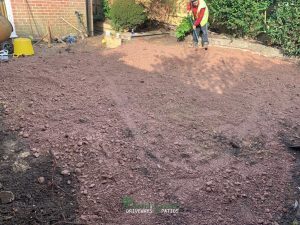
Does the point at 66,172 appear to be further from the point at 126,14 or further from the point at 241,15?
the point at 126,14

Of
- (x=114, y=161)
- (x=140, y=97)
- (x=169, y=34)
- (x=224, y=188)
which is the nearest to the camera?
(x=224, y=188)

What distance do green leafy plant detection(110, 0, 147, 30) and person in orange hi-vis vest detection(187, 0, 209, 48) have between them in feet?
6.50

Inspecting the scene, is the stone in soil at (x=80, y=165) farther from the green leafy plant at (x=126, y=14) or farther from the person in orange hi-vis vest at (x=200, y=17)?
the green leafy plant at (x=126, y=14)

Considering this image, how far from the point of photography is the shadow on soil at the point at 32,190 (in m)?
2.92

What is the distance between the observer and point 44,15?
9391 mm

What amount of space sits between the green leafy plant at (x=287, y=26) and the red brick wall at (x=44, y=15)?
222 inches

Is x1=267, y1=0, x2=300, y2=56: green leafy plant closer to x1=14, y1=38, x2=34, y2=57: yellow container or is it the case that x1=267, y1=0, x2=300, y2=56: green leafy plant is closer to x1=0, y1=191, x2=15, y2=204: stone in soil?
x1=14, y1=38, x2=34, y2=57: yellow container

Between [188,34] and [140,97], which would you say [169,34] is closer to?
[188,34]

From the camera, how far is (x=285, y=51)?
310 inches

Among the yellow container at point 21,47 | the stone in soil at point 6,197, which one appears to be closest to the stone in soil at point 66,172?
the stone in soil at point 6,197

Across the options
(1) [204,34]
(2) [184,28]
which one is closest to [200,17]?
(1) [204,34]

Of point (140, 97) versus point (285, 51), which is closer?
point (140, 97)

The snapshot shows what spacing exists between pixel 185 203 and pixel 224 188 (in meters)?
0.51

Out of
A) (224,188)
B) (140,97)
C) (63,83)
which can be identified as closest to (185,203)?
(224,188)
